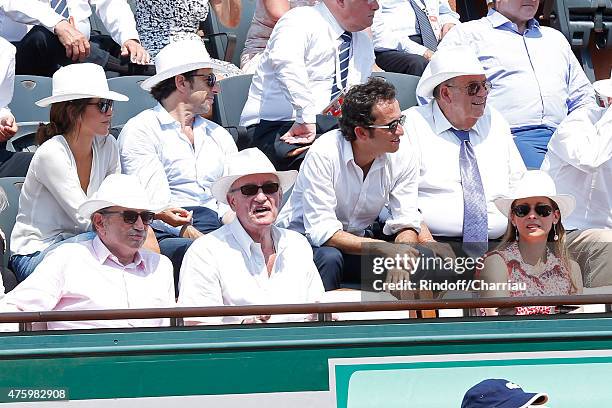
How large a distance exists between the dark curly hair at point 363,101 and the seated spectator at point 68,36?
5.27 feet

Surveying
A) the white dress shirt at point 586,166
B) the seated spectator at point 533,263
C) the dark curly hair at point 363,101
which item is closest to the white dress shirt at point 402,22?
the white dress shirt at point 586,166

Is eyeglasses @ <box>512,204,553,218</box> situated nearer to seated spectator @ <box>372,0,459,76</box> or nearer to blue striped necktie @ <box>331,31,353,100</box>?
blue striped necktie @ <box>331,31,353,100</box>

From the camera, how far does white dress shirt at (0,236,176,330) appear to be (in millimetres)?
4156

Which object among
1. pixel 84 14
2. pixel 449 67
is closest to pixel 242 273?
pixel 449 67

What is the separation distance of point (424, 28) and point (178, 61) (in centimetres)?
203

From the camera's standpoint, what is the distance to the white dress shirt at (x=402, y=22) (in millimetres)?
6867

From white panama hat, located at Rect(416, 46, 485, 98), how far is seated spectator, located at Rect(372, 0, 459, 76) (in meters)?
1.11

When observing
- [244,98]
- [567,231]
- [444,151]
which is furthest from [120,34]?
[567,231]

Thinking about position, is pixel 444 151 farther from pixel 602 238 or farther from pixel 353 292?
pixel 353 292

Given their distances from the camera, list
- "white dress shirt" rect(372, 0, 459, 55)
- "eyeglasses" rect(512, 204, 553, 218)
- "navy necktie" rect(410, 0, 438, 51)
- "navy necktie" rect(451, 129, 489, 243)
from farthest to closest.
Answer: "navy necktie" rect(410, 0, 438, 51)
"white dress shirt" rect(372, 0, 459, 55)
"navy necktie" rect(451, 129, 489, 243)
"eyeglasses" rect(512, 204, 553, 218)

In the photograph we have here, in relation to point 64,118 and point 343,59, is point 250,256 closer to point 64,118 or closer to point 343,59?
point 64,118

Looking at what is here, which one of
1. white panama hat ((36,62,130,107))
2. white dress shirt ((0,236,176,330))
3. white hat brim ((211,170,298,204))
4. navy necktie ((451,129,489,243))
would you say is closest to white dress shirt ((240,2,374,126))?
navy necktie ((451,129,489,243))

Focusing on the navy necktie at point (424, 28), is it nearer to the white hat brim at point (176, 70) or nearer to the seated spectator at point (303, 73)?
the seated spectator at point (303, 73)

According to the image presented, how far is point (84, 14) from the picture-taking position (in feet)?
21.0
